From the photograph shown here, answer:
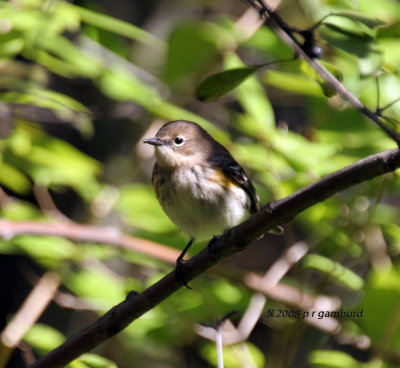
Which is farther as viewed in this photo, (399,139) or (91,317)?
(91,317)

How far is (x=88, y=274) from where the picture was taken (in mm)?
2975

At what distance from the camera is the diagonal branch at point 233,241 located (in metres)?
1.64

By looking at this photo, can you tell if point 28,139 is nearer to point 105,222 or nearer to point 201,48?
point 201,48

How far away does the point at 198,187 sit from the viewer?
3.19 metres

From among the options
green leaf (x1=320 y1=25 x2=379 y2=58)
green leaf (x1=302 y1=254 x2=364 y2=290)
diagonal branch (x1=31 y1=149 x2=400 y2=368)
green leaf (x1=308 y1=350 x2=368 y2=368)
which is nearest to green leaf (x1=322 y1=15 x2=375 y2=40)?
green leaf (x1=320 y1=25 x2=379 y2=58)

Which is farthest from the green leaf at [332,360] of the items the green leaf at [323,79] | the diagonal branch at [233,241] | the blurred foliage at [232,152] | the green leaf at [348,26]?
the green leaf at [348,26]

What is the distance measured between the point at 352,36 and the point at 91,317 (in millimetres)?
3780

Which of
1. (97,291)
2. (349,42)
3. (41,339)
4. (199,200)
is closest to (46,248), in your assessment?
(97,291)

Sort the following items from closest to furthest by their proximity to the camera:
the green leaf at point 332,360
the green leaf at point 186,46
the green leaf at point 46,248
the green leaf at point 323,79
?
1. the green leaf at point 323,79
2. the green leaf at point 332,360
3. the green leaf at point 46,248
4. the green leaf at point 186,46

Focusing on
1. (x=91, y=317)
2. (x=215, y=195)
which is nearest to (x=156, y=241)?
(x=215, y=195)

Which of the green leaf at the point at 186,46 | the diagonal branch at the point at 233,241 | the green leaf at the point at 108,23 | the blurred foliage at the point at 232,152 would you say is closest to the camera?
the diagonal branch at the point at 233,241

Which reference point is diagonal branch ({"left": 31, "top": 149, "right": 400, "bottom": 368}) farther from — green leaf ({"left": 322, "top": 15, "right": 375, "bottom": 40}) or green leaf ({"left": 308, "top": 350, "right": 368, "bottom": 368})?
green leaf ({"left": 308, "top": 350, "right": 368, "bottom": 368})

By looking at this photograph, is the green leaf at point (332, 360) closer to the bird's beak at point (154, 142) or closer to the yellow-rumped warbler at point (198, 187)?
the yellow-rumped warbler at point (198, 187)

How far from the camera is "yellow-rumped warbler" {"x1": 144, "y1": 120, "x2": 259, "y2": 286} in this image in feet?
10.4
